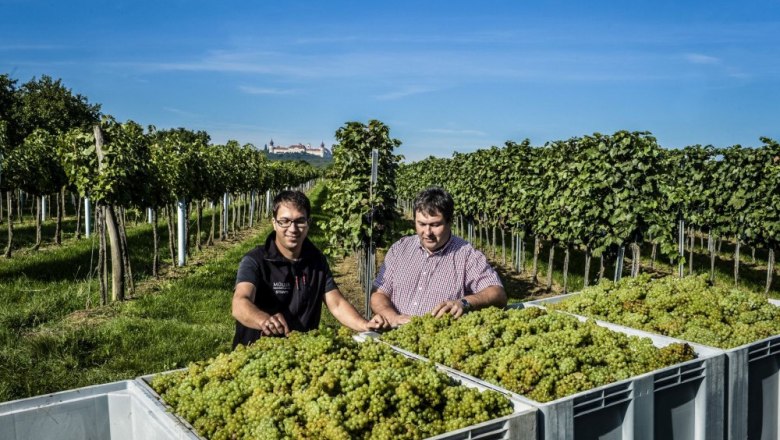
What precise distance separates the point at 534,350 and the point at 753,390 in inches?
57.0

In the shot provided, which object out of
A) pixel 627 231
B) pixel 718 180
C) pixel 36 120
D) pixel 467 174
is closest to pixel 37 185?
pixel 467 174

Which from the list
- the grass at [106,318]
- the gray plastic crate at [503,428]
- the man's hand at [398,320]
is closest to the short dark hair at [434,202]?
the man's hand at [398,320]

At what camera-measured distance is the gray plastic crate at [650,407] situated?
2504 millimetres

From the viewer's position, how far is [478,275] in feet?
14.3

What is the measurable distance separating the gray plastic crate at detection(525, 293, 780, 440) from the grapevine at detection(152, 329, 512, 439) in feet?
5.09

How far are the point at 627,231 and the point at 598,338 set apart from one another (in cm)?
672

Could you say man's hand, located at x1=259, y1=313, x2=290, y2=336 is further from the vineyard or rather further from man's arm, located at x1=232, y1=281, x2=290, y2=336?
Answer: the vineyard

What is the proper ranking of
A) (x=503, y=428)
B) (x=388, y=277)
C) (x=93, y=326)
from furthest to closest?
(x=93, y=326)
(x=388, y=277)
(x=503, y=428)

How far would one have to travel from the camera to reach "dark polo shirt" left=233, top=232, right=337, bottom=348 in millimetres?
3871

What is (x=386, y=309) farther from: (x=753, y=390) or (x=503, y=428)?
(x=753, y=390)

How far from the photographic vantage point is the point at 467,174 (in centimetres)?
2020

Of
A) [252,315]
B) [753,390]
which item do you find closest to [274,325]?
[252,315]

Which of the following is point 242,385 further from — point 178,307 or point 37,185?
point 37,185

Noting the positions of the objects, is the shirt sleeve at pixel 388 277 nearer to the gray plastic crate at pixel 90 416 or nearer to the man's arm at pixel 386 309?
the man's arm at pixel 386 309
